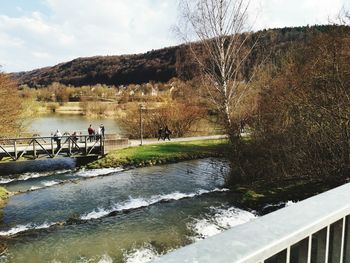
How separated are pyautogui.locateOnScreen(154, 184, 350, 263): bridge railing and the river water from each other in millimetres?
9192

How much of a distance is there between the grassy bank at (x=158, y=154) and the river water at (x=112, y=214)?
2636mm

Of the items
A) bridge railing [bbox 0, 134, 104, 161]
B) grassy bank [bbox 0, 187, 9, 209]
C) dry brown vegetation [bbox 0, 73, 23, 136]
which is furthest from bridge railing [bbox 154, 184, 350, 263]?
dry brown vegetation [bbox 0, 73, 23, 136]

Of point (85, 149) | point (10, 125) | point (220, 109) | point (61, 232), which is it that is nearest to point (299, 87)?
point (220, 109)

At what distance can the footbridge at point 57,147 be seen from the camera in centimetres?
2327

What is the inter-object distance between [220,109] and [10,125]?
16971 mm

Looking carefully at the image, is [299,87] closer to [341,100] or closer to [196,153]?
[341,100]

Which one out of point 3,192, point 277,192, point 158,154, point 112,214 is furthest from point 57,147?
point 277,192

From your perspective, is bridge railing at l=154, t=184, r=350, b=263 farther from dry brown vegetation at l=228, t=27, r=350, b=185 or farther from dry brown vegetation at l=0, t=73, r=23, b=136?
dry brown vegetation at l=0, t=73, r=23, b=136

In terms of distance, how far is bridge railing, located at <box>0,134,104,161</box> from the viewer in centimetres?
2320

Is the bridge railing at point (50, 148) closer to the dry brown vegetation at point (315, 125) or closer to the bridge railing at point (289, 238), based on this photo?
the dry brown vegetation at point (315, 125)

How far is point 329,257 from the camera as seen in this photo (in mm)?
1993

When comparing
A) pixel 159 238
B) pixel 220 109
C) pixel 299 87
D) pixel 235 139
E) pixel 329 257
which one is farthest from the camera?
pixel 220 109

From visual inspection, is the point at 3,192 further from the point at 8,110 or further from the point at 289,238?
the point at 289,238

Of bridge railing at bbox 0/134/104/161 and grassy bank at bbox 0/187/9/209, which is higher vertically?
bridge railing at bbox 0/134/104/161
